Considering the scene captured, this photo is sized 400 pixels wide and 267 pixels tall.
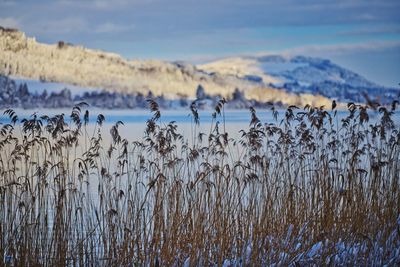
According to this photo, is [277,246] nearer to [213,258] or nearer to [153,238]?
[213,258]

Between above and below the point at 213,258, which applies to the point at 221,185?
above

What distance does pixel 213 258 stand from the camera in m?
5.75

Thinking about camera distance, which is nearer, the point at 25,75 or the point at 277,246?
the point at 277,246

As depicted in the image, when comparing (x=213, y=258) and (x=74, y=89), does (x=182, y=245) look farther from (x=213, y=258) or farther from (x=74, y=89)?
(x=74, y=89)

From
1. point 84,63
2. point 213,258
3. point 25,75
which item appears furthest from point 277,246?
point 84,63

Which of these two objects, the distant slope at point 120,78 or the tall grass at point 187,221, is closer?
the tall grass at point 187,221

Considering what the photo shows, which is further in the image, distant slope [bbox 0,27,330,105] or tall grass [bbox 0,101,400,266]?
distant slope [bbox 0,27,330,105]

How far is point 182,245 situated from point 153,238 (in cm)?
30

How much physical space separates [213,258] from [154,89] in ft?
356

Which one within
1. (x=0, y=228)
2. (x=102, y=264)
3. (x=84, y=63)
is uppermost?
(x=84, y=63)

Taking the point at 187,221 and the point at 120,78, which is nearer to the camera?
the point at 187,221

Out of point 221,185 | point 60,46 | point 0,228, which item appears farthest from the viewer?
point 60,46

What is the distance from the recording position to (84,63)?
4168 inches

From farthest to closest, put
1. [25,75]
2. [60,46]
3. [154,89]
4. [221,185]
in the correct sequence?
[154,89], [60,46], [25,75], [221,185]
